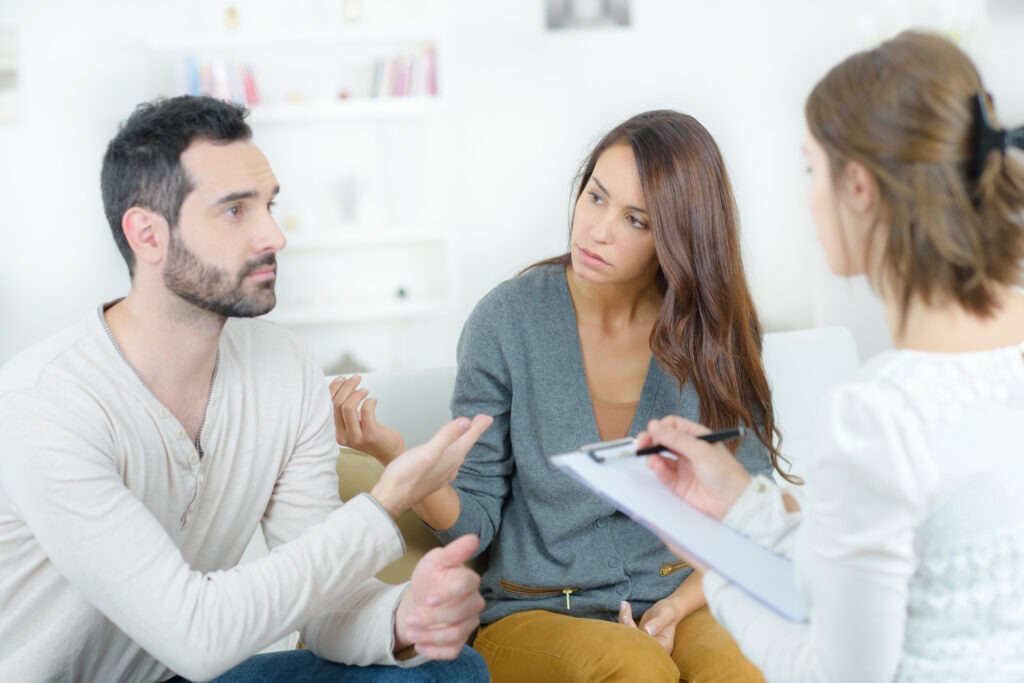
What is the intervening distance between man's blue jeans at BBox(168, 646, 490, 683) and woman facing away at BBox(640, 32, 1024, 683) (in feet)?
1.79

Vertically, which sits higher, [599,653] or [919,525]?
[919,525]

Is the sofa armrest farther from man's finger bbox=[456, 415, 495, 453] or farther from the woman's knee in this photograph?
man's finger bbox=[456, 415, 495, 453]

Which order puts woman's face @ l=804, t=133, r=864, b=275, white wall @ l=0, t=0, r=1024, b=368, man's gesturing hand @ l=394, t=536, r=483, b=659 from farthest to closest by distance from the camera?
white wall @ l=0, t=0, r=1024, b=368
man's gesturing hand @ l=394, t=536, r=483, b=659
woman's face @ l=804, t=133, r=864, b=275

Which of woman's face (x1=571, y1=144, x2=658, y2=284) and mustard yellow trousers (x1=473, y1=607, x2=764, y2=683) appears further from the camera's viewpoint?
woman's face (x1=571, y1=144, x2=658, y2=284)

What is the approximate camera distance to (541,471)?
1.82 m

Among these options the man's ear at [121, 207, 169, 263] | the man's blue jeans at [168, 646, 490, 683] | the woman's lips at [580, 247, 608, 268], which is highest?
the man's ear at [121, 207, 169, 263]

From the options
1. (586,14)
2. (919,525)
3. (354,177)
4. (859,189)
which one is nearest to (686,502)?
(919,525)

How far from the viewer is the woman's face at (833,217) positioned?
1.04m

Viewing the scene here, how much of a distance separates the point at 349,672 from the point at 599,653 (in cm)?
38

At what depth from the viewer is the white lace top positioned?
93cm

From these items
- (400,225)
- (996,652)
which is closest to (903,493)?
(996,652)

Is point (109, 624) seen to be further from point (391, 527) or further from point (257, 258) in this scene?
point (257, 258)

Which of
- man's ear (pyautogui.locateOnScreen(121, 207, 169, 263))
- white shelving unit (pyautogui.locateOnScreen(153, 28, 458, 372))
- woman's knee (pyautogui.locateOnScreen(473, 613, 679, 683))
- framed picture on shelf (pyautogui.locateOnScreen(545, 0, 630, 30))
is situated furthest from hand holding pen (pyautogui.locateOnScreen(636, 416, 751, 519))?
framed picture on shelf (pyautogui.locateOnScreen(545, 0, 630, 30))

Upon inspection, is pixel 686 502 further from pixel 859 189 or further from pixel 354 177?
pixel 354 177
